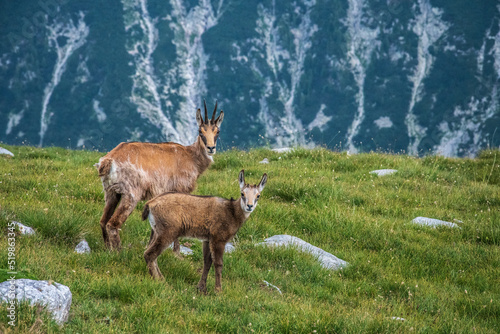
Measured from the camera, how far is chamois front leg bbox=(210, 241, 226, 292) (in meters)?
7.45

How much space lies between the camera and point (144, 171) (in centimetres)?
961

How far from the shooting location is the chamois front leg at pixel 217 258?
7.45 meters

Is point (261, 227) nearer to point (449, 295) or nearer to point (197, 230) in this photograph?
point (197, 230)

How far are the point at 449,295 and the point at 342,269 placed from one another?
195 cm

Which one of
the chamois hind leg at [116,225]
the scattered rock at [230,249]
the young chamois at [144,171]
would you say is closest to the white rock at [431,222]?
the scattered rock at [230,249]

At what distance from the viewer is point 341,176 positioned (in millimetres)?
14930

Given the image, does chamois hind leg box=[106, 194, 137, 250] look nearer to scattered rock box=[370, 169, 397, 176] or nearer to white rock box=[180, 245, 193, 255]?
white rock box=[180, 245, 193, 255]

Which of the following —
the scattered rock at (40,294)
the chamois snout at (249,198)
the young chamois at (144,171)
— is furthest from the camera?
the young chamois at (144,171)

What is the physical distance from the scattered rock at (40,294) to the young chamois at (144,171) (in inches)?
137

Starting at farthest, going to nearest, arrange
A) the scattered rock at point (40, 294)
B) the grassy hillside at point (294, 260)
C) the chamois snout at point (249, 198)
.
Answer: the chamois snout at point (249, 198)
the grassy hillside at point (294, 260)
the scattered rock at point (40, 294)

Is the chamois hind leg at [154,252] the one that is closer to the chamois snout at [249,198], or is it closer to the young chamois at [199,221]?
the young chamois at [199,221]

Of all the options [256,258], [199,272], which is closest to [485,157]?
[256,258]

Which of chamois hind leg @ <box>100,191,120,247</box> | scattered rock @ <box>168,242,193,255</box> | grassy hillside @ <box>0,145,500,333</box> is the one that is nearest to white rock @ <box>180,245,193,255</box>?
scattered rock @ <box>168,242,193,255</box>

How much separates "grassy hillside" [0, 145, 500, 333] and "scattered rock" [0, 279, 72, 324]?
0.50 ft
